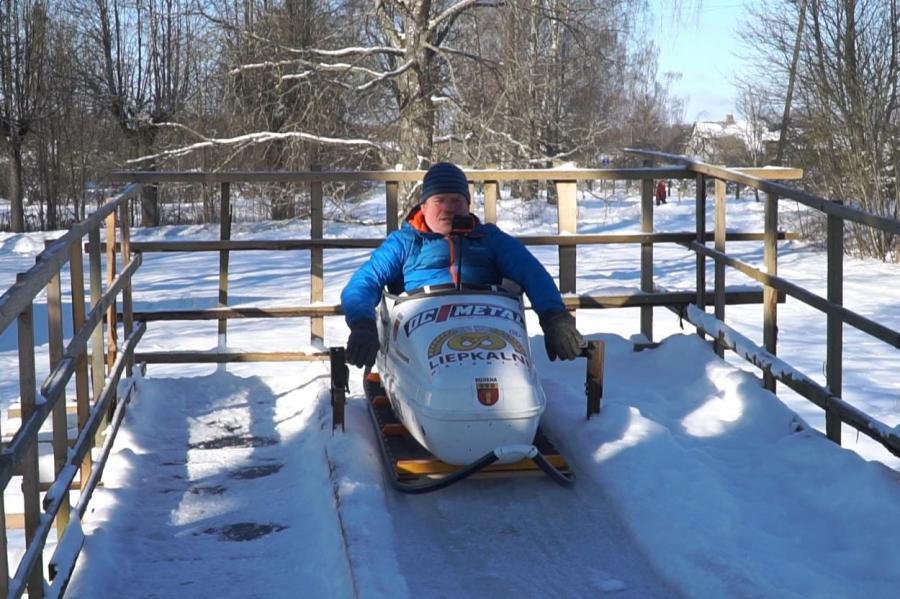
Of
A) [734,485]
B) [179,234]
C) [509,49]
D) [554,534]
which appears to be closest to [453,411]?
[554,534]

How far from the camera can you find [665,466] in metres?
4.92

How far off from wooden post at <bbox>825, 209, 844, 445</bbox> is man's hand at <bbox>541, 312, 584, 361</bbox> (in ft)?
3.82

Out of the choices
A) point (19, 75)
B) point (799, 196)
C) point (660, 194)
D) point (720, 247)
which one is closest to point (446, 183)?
point (799, 196)

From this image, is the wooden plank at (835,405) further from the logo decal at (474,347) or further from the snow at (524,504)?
the logo decal at (474,347)

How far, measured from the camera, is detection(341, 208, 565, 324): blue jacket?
5613 mm

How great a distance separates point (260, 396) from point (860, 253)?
548 inches

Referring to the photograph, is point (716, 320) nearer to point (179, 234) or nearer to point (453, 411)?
point (453, 411)

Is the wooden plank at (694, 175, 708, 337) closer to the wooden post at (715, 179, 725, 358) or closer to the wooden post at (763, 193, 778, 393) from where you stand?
the wooden post at (715, 179, 725, 358)

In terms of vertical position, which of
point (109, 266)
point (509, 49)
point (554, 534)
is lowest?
point (554, 534)

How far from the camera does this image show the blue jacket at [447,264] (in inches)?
221

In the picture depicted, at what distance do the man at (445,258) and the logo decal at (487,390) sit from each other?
0.85 m

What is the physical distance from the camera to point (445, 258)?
570 cm

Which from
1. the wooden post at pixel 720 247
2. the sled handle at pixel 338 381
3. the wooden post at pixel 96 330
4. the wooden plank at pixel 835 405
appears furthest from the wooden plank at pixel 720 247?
the wooden post at pixel 96 330

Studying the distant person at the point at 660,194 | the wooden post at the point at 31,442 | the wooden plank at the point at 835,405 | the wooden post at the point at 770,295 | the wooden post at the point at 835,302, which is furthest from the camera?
the distant person at the point at 660,194
